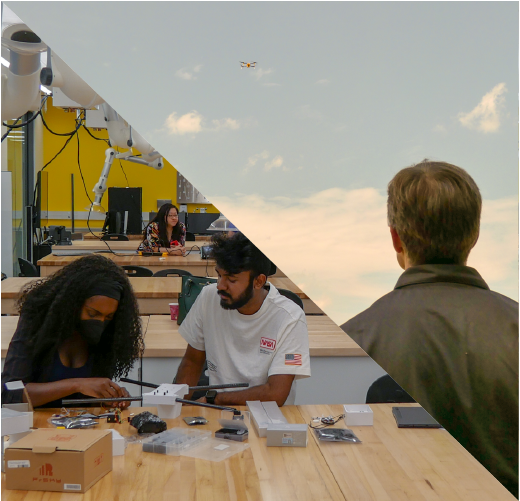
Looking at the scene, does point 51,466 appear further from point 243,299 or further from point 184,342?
point 184,342

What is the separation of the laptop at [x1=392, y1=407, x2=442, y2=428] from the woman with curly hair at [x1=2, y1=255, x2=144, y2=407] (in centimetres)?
85

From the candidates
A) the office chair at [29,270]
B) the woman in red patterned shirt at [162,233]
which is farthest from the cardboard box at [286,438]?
the woman in red patterned shirt at [162,233]

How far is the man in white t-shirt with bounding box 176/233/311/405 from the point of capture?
2.01 meters

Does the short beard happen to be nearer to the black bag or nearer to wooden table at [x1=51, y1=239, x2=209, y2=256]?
the black bag

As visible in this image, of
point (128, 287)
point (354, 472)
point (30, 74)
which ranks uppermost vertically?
point (30, 74)

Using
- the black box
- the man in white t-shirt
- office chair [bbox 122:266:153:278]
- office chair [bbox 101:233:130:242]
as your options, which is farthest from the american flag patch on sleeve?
the black box

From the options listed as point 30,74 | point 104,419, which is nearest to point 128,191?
point 30,74

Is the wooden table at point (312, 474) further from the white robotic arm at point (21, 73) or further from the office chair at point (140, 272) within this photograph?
the office chair at point (140, 272)

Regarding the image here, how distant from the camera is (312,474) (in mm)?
1302

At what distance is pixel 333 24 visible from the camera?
541mm

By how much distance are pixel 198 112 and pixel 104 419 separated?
1.27m

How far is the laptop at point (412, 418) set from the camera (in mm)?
1592

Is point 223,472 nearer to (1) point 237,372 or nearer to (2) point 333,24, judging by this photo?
(1) point 237,372

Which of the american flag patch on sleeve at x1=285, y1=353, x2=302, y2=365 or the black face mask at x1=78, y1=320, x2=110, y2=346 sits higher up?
the black face mask at x1=78, y1=320, x2=110, y2=346
